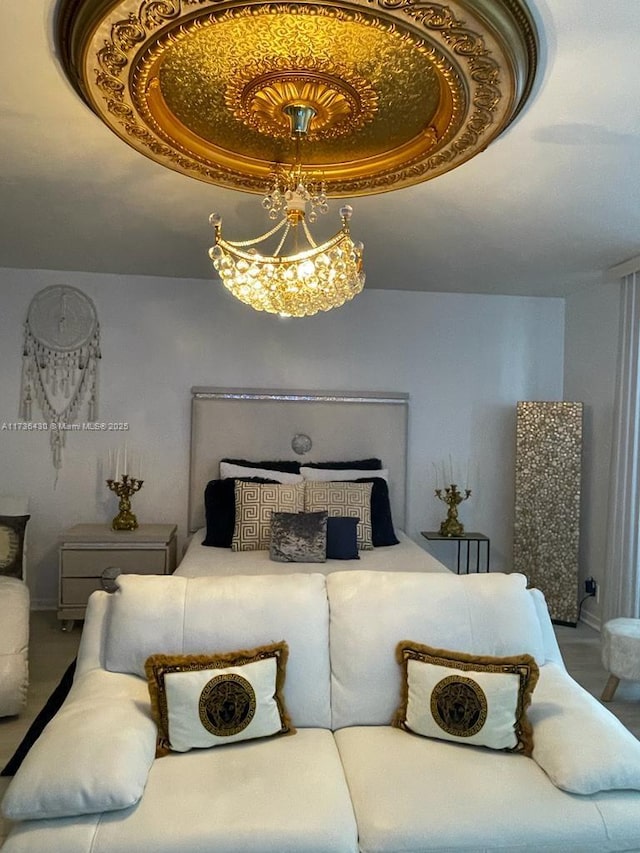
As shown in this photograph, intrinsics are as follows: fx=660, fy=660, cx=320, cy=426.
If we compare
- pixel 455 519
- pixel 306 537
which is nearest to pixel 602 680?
pixel 455 519

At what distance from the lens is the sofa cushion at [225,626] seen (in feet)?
6.85

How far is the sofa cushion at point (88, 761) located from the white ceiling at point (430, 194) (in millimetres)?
1835

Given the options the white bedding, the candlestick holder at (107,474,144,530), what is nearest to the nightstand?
the candlestick holder at (107,474,144,530)

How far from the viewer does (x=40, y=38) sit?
1748 mm

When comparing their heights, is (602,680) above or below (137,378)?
below

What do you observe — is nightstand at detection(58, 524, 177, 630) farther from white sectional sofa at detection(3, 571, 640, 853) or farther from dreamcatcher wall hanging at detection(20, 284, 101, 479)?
white sectional sofa at detection(3, 571, 640, 853)

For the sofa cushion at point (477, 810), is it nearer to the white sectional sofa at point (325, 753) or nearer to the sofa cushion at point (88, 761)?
the white sectional sofa at point (325, 753)

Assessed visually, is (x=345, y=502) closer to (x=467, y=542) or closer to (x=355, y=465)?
(x=355, y=465)

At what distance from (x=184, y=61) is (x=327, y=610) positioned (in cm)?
172

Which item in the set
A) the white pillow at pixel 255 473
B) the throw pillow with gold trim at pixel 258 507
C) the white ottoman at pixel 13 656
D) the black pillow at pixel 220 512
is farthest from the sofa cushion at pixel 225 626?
the white pillow at pixel 255 473

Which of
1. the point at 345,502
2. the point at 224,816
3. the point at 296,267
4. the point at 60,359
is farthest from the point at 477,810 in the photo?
the point at 60,359

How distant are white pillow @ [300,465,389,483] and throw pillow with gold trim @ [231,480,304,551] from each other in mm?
363

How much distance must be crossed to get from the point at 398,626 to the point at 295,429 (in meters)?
2.81

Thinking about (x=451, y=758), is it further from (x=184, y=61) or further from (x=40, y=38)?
(x=40, y=38)
